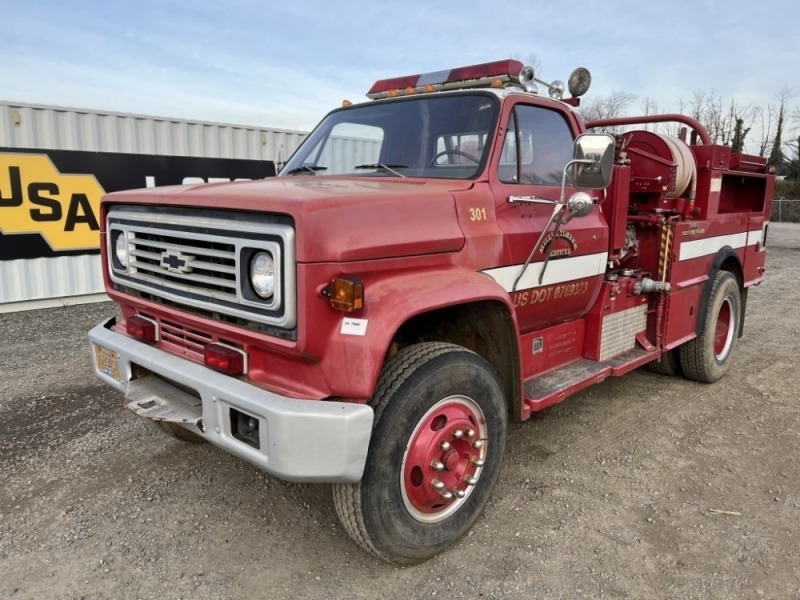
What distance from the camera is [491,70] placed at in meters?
3.67

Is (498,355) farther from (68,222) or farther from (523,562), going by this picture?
(68,222)

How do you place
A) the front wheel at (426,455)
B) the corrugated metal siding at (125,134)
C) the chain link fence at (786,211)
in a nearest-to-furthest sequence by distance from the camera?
the front wheel at (426,455) → the corrugated metal siding at (125,134) → the chain link fence at (786,211)

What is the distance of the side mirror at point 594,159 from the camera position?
9.96 feet

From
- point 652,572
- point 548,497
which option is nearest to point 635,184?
point 548,497

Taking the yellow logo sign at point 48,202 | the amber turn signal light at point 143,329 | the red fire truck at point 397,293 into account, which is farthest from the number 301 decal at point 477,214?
the yellow logo sign at point 48,202

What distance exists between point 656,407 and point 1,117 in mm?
8390

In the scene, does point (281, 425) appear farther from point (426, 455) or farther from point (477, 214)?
point (477, 214)

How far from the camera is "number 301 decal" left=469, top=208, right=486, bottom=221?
299 cm

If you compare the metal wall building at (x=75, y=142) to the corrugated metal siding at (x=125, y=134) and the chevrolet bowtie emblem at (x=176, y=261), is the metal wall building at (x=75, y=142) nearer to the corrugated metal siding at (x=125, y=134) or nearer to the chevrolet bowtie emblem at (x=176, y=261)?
the corrugated metal siding at (x=125, y=134)

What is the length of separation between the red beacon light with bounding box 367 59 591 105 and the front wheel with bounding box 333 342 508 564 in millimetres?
1765

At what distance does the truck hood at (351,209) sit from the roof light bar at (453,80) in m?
0.91

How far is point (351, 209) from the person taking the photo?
2.46 meters

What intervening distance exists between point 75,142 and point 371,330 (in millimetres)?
7934

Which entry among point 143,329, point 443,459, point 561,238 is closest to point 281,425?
point 443,459
